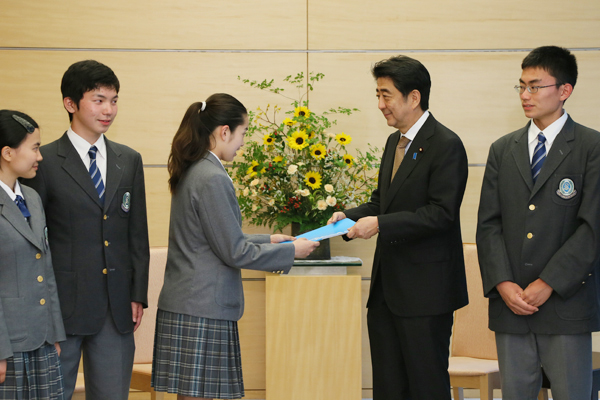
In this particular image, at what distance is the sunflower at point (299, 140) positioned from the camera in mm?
3277

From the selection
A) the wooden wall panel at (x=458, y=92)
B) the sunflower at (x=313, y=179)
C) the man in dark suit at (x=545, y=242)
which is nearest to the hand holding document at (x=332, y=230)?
the man in dark suit at (x=545, y=242)

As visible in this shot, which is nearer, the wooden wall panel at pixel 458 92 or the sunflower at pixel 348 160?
the sunflower at pixel 348 160

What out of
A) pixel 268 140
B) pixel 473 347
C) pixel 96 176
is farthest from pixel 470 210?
pixel 96 176

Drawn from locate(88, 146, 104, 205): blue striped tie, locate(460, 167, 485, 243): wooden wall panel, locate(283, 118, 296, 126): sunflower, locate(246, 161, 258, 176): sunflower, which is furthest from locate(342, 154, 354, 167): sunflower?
locate(88, 146, 104, 205): blue striped tie

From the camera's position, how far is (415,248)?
93.5 inches

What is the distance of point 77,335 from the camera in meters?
2.21

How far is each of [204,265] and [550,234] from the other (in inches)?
51.5

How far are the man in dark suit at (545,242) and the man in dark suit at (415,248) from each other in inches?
6.6

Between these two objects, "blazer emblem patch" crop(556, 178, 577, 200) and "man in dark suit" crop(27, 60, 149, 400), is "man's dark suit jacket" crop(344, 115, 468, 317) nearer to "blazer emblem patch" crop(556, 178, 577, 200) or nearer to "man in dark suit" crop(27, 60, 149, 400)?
"blazer emblem patch" crop(556, 178, 577, 200)

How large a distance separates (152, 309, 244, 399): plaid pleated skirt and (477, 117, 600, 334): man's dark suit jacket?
1.04 m

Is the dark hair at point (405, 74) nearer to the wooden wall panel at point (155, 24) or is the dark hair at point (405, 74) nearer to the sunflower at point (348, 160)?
the sunflower at point (348, 160)

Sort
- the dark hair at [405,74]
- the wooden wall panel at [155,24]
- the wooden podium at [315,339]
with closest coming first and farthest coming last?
the dark hair at [405,74]
the wooden podium at [315,339]
the wooden wall panel at [155,24]

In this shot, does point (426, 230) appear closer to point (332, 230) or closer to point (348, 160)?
point (332, 230)

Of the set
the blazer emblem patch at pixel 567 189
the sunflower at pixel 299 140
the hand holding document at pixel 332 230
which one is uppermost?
the sunflower at pixel 299 140
